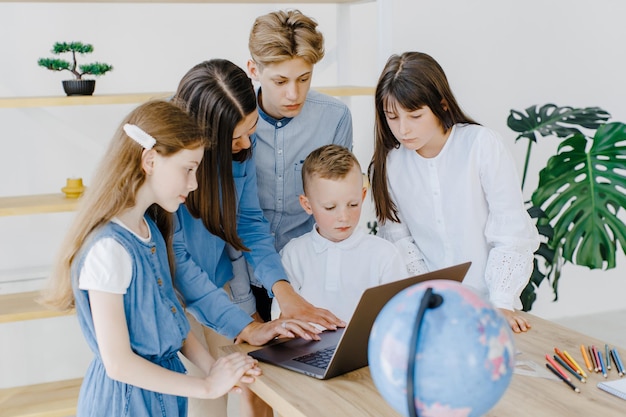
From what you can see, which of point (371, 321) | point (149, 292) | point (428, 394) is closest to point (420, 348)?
point (428, 394)

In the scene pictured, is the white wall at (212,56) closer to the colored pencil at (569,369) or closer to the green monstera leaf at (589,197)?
the green monstera leaf at (589,197)

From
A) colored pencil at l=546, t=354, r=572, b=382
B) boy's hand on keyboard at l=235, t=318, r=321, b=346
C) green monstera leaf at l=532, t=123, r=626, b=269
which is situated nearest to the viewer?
colored pencil at l=546, t=354, r=572, b=382

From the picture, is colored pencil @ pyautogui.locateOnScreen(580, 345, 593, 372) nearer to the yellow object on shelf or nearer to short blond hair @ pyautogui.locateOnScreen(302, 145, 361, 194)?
short blond hair @ pyautogui.locateOnScreen(302, 145, 361, 194)

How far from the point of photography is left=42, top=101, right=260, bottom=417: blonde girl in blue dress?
5.00 ft

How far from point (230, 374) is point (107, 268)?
31 centimetres

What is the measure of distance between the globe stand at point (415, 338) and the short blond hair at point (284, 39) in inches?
42.5

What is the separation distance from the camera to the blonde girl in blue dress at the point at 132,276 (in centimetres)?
153

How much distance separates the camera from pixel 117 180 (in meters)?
1.59

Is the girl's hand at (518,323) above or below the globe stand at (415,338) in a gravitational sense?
below

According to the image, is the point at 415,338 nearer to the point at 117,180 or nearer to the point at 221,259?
the point at 117,180

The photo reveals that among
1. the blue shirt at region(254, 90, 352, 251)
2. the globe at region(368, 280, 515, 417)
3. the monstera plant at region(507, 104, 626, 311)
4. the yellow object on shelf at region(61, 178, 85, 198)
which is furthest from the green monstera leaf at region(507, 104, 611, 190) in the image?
the globe at region(368, 280, 515, 417)

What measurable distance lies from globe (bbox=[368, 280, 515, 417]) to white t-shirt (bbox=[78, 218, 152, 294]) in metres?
0.64

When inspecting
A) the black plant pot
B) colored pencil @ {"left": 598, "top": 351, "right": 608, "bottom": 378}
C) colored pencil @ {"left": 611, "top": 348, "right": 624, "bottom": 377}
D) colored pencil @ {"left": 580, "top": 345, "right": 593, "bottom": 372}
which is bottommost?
colored pencil @ {"left": 580, "top": 345, "right": 593, "bottom": 372}

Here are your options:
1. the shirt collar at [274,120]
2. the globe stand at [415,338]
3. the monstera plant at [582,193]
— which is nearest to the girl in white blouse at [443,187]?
the shirt collar at [274,120]
